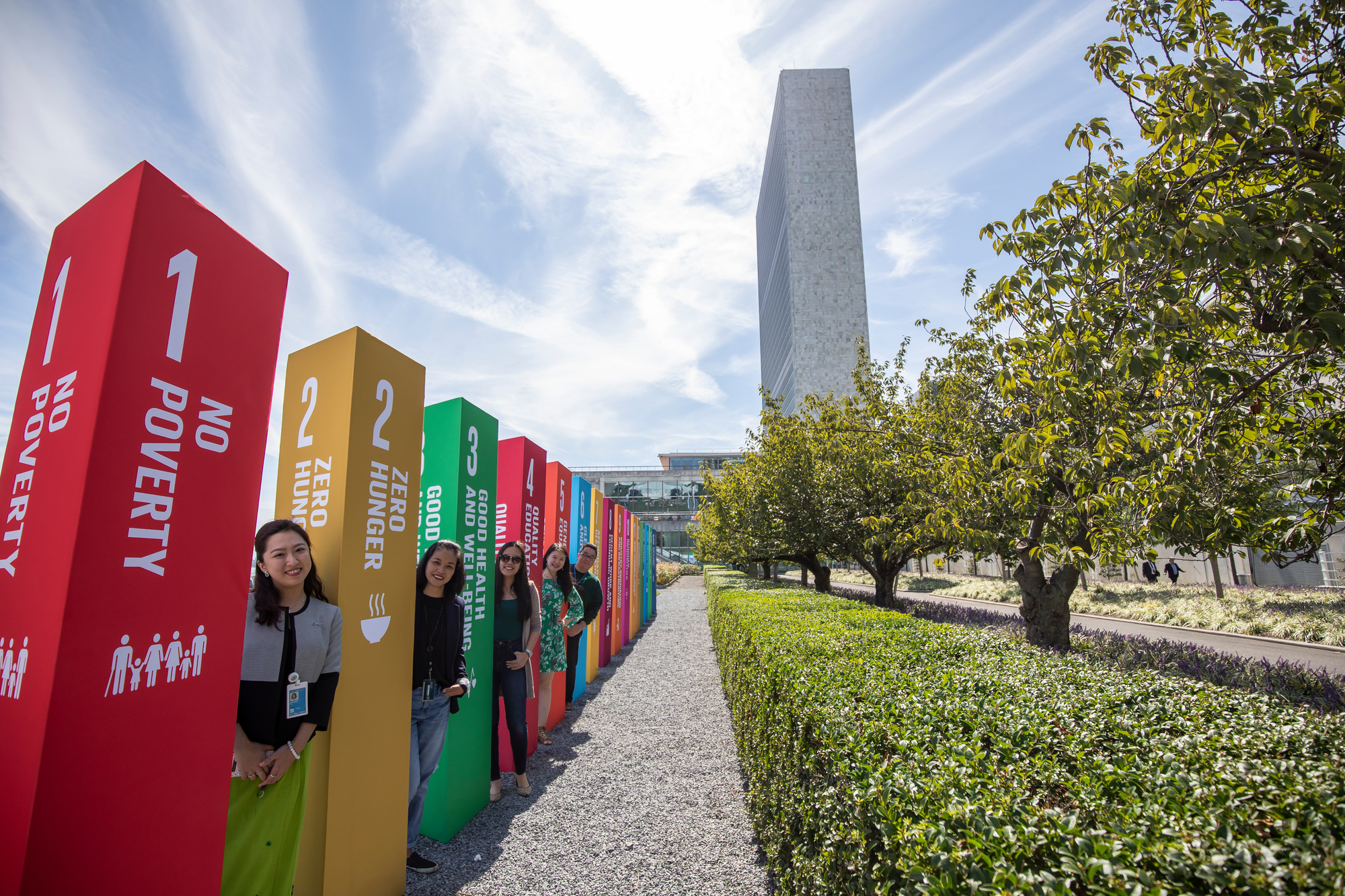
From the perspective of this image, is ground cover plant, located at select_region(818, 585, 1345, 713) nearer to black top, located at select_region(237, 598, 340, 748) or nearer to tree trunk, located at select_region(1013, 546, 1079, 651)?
tree trunk, located at select_region(1013, 546, 1079, 651)

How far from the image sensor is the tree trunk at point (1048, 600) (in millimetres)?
7848

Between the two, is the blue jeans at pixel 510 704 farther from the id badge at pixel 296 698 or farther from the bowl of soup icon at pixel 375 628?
the id badge at pixel 296 698

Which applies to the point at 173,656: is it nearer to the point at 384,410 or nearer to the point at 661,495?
the point at 384,410

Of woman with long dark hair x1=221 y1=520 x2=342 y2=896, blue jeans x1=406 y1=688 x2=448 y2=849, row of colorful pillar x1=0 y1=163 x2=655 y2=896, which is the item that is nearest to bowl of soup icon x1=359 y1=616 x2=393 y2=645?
row of colorful pillar x1=0 y1=163 x2=655 y2=896

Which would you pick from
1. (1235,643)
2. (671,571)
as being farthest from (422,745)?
(671,571)

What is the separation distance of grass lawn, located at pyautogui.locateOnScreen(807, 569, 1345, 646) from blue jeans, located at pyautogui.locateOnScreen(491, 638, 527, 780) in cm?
1594

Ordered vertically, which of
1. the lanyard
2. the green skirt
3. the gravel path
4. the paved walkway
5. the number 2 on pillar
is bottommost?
the paved walkway

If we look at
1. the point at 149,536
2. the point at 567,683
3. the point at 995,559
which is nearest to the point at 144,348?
the point at 149,536

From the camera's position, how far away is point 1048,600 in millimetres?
7906

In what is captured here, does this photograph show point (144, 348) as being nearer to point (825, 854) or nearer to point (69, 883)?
point (69, 883)

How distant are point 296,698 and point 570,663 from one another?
17.6ft

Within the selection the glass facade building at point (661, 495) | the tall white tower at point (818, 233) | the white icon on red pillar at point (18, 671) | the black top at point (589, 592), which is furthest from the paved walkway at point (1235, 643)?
the tall white tower at point (818, 233)

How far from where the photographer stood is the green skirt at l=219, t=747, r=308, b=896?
2.56m

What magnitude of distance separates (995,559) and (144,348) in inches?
1709
